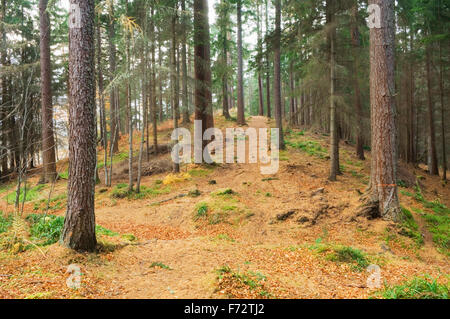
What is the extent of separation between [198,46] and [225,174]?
707 cm

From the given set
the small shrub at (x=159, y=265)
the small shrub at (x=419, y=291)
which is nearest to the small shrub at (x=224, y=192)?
the small shrub at (x=159, y=265)

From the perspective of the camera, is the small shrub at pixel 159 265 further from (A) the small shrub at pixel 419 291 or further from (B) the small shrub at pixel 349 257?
(A) the small shrub at pixel 419 291

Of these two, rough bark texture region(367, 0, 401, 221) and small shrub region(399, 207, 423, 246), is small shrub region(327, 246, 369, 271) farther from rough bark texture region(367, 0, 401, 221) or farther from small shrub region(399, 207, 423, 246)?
rough bark texture region(367, 0, 401, 221)

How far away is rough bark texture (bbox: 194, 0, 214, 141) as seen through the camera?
13039 mm

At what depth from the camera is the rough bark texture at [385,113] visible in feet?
23.2

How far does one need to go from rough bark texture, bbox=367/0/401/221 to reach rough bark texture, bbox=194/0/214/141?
8.23 metres

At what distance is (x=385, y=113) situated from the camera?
714 cm

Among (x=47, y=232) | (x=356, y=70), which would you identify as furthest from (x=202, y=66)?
(x=47, y=232)

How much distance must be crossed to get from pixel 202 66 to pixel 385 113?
30.8 ft

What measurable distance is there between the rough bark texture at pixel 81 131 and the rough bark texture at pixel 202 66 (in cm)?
865

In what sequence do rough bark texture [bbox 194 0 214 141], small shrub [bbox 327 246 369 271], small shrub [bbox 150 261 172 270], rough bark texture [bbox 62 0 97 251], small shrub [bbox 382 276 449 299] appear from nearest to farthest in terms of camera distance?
small shrub [bbox 382 276 449 299] < rough bark texture [bbox 62 0 97 251] < small shrub [bbox 150 261 172 270] < small shrub [bbox 327 246 369 271] < rough bark texture [bbox 194 0 214 141]

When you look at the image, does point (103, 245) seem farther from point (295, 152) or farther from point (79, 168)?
point (295, 152)

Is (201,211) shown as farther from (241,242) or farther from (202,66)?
(202,66)

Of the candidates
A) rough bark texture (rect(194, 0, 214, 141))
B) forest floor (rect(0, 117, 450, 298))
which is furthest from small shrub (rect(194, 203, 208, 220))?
rough bark texture (rect(194, 0, 214, 141))
